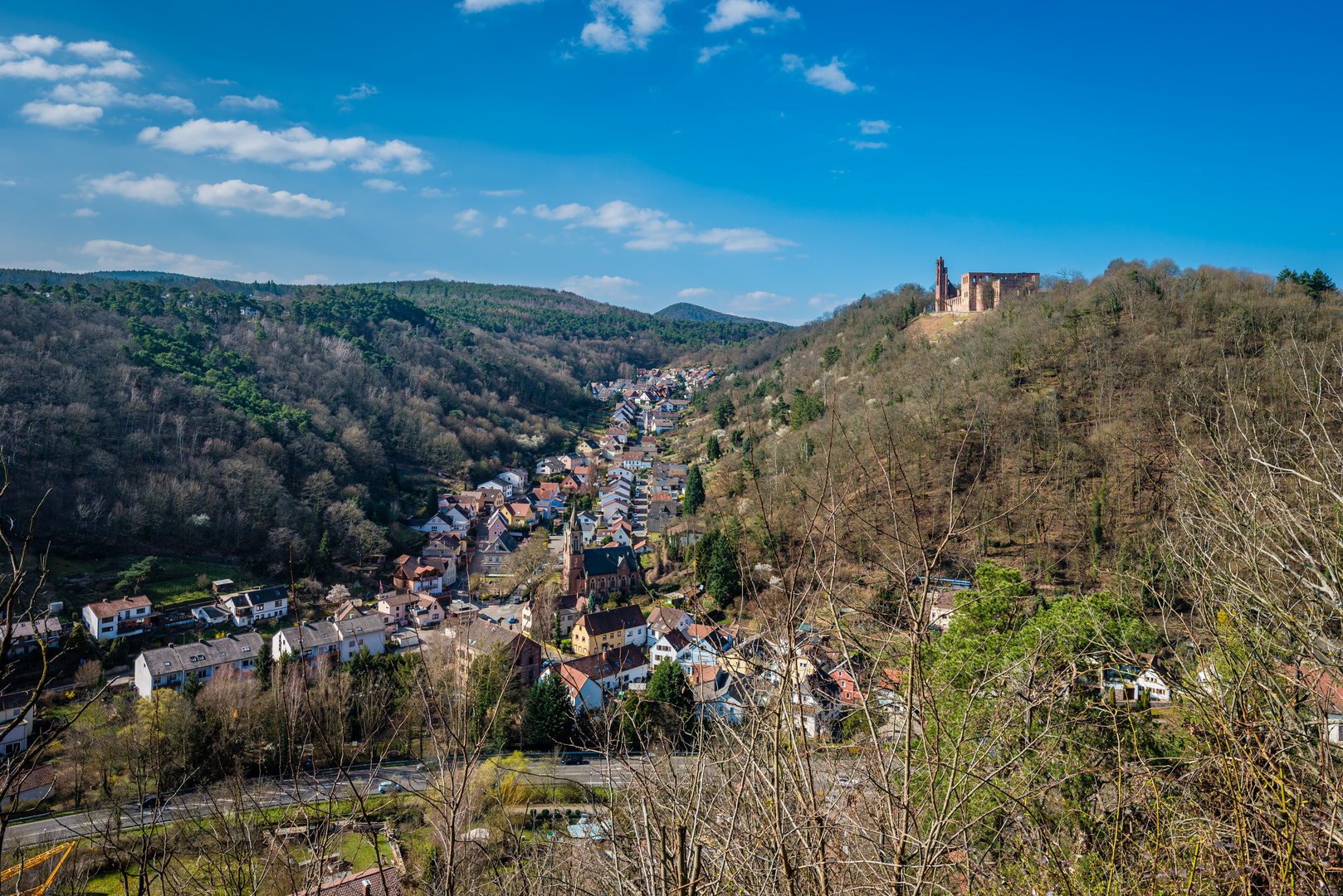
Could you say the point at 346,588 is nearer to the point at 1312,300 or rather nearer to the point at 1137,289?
the point at 1137,289

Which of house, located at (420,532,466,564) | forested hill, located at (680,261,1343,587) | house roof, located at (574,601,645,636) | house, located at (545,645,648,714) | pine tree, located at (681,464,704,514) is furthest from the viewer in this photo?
house, located at (420,532,466,564)

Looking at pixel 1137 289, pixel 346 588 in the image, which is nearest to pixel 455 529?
pixel 346 588

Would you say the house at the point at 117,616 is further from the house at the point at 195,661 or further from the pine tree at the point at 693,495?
the pine tree at the point at 693,495

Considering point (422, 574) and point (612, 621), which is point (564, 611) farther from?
point (422, 574)

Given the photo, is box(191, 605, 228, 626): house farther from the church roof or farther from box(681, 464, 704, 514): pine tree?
box(681, 464, 704, 514): pine tree

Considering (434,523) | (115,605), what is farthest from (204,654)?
(434,523)

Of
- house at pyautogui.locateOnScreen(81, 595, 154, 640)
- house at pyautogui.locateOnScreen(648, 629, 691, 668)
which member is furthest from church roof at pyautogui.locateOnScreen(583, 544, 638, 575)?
house at pyautogui.locateOnScreen(81, 595, 154, 640)
